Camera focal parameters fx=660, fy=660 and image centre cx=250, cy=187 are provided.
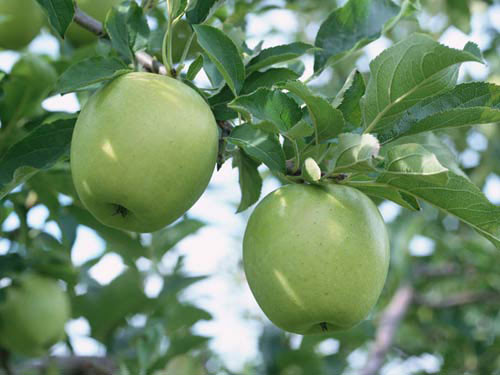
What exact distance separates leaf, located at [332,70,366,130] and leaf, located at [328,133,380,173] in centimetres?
8

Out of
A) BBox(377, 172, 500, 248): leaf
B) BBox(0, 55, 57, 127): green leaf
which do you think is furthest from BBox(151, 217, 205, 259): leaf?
BBox(377, 172, 500, 248): leaf

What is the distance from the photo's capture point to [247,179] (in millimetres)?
1338

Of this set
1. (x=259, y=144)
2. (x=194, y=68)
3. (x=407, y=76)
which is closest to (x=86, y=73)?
(x=194, y=68)

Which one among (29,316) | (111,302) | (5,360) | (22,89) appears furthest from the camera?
(111,302)

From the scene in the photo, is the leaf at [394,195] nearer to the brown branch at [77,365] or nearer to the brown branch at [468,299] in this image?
the brown branch at [77,365]

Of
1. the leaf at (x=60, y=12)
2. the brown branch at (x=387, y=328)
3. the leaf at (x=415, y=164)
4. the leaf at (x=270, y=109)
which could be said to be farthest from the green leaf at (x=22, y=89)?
the brown branch at (x=387, y=328)

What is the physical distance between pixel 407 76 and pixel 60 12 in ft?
1.99

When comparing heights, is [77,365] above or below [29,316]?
→ below

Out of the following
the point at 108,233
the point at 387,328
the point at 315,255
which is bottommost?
the point at 387,328

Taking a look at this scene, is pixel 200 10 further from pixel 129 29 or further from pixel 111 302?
pixel 111 302

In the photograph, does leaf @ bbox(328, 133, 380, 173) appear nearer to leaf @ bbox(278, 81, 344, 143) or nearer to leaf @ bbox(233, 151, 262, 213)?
leaf @ bbox(278, 81, 344, 143)

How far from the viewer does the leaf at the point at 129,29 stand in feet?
4.28

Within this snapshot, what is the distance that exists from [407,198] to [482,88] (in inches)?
9.2

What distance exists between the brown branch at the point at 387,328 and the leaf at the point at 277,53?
5.67ft
